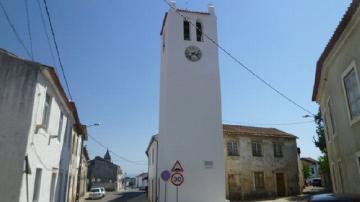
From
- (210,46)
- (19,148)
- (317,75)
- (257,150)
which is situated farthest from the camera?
(257,150)

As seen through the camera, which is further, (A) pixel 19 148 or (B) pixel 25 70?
(B) pixel 25 70

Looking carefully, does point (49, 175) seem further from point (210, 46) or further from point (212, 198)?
point (210, 46)

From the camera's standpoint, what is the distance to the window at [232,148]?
93.1 feet

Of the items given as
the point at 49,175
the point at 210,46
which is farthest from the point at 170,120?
the point at 49,175

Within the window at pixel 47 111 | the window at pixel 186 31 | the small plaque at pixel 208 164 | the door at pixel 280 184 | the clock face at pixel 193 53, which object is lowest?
the door at pixel 280 184

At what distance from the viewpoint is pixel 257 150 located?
29.6m

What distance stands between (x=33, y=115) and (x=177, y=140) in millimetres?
11734

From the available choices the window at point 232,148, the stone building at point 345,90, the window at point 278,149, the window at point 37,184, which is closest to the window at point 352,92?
the stone building at point 345,90

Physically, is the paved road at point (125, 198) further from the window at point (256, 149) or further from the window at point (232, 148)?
the window at point (256, 149)

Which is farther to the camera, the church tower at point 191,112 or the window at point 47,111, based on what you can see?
the church tower at point 191,112

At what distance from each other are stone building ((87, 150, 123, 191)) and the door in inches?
1670

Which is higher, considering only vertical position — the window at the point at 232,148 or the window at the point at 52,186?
the window at the point at 232,148

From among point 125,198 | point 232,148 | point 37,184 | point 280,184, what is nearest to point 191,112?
point 232,148

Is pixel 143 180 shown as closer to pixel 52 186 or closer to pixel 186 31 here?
pixel 186 31
